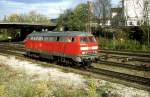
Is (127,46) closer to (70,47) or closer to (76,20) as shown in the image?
(70,47)

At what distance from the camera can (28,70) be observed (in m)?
21.8

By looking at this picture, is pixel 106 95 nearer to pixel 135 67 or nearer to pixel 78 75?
pixel 78 75

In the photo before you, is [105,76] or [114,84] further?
[105,76]

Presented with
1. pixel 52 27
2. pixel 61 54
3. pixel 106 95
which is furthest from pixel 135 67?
pixel 52 27

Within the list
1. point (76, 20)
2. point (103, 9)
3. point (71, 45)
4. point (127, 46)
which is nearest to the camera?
point (71, 45)

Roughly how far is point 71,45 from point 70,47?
0.18 meters

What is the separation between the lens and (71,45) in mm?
22750

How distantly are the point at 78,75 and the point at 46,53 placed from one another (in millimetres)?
7732

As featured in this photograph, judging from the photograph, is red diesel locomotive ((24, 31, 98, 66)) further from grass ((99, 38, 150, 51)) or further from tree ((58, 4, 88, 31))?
tree ((58, 4, 88, 31))

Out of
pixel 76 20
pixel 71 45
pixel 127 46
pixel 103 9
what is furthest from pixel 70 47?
pixel 103 9

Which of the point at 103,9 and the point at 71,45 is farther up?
the point at 103,9

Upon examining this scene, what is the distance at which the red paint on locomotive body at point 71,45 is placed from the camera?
22317 millimetres

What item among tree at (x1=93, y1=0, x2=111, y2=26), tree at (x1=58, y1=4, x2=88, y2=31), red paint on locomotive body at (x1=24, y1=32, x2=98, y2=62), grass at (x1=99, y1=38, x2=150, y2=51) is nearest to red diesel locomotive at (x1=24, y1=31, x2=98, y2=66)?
red paint on locomotive body at (x1=24, y1=32, x2=98, y2=62)

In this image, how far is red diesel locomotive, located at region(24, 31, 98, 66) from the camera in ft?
73.3
